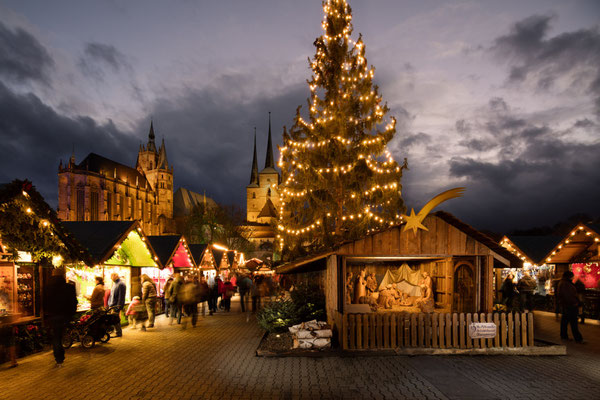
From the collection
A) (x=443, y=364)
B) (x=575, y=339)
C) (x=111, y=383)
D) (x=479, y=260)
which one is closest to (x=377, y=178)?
(x=479, y=260)

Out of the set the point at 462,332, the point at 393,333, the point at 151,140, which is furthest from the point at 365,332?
the point at 151,140

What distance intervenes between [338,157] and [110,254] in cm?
1104

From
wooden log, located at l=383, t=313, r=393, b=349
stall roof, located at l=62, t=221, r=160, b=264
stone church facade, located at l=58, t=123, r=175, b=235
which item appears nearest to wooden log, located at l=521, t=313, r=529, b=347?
wooden log, located at l=383, t=313, r=393, b=349

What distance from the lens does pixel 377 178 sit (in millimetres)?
18891

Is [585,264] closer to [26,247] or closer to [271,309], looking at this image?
[271,309]

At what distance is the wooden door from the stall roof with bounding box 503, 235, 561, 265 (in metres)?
8.66

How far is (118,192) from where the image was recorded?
85188 millimetres

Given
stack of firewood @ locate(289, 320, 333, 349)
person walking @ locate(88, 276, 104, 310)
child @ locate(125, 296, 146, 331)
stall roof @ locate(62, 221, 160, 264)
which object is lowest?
child @ locate(125, 296, 146, 331)

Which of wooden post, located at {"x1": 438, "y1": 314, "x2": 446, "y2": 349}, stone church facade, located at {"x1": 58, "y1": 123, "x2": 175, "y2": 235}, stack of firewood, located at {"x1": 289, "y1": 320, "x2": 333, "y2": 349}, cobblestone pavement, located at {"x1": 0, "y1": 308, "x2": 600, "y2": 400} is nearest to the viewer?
cobblestone pavement, located at {"x1": 0, "y1": 308, "x2": 600, "y2": 400}

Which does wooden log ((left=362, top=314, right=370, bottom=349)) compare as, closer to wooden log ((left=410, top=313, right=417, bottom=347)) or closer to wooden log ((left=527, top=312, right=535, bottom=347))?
wooden log ((left=410, top=313, right=417, bottom=347))

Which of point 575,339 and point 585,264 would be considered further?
point 585,264

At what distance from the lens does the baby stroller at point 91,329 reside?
428 inches

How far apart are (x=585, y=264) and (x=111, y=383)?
20.6 m

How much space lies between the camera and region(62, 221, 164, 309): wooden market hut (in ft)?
43.0
